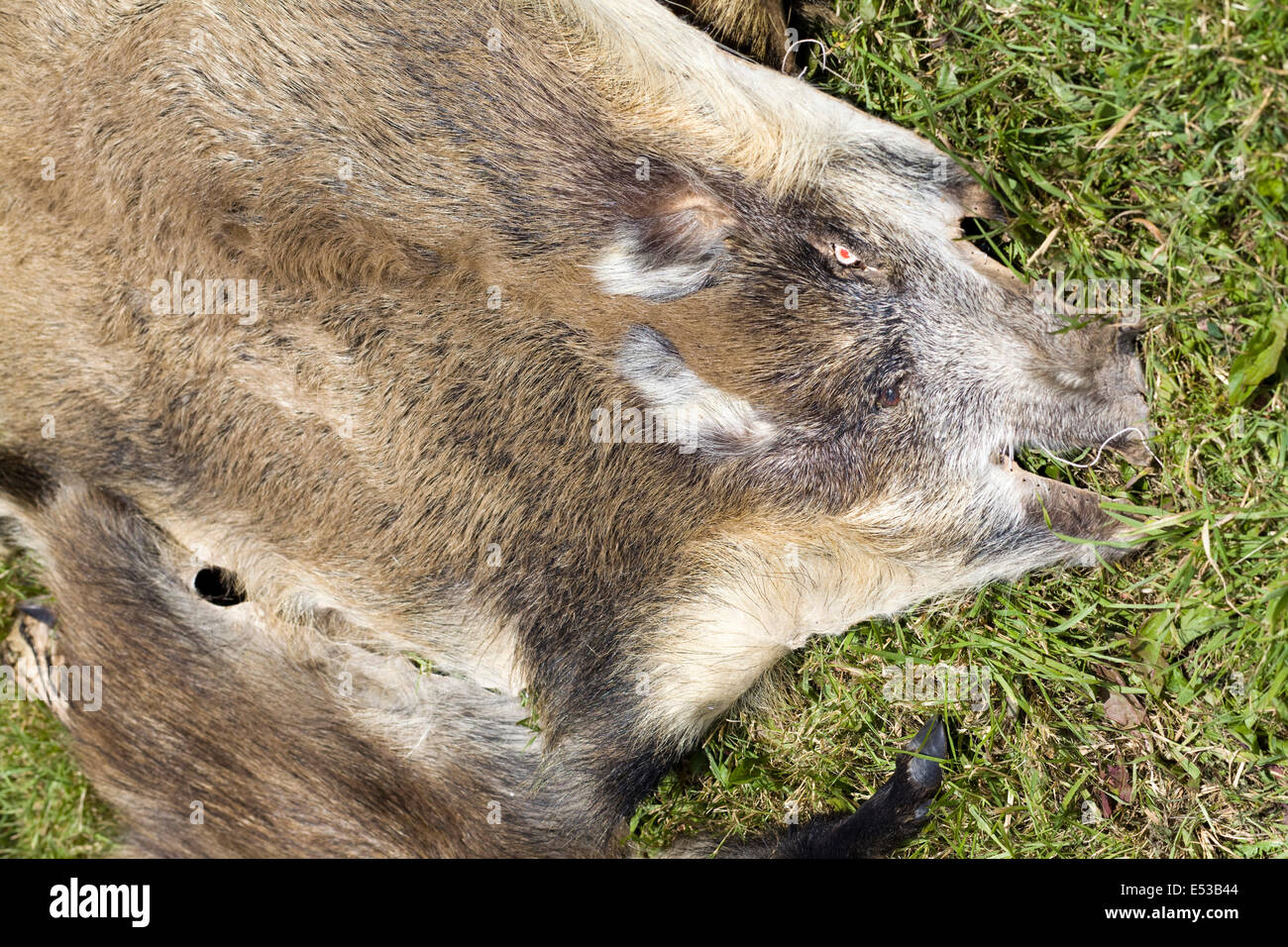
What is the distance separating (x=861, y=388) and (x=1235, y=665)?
1.75 m

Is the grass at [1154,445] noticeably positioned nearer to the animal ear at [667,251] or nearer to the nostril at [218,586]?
the animal ear at [667,251]

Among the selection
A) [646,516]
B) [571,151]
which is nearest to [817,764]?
[646,516]

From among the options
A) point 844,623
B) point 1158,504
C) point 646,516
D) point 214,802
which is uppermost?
point 1158,504

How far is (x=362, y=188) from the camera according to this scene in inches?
135

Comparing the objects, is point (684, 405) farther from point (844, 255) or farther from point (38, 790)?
point (38, 790)

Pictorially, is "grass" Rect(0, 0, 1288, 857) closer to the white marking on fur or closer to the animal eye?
the animal eye

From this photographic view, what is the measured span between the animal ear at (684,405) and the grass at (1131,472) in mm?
1180

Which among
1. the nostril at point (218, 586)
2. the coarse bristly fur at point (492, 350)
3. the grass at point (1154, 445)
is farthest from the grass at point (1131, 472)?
the nostril at point (218, 586)

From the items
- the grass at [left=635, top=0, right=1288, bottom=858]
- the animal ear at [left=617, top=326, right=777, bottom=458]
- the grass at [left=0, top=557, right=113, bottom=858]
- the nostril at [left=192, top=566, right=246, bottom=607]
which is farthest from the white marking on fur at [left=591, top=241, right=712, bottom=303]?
the grass at [left=0, top=557, right=113, bottom=858]

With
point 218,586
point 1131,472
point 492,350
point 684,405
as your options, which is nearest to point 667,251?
point 684,405

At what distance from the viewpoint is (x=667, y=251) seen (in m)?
3.49
